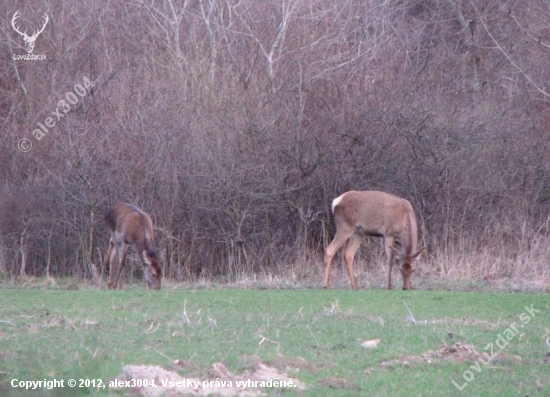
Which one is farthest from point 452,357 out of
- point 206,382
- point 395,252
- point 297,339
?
point 395,252

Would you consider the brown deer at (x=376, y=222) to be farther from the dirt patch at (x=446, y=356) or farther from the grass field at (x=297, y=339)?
the dirt patch at (x=446, y=356)

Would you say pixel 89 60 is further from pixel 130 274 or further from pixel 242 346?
pixel 242 346

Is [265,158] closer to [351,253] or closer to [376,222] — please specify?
[351,253]

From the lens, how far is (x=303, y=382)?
24.6 ft

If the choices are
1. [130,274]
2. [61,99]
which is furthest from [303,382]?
[61,99]

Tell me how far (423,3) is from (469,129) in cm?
1074

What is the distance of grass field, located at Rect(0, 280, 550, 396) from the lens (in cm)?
752

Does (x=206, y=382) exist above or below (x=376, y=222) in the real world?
below

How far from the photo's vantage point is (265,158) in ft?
67.1

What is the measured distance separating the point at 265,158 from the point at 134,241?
16.2 ft

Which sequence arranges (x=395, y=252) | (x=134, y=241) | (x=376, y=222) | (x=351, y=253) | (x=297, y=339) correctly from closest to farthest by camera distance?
(x=297, y=339) → (x=395, y=252) → (x=376, y=222) → (x=351, y=253) → (x=134, y=241)

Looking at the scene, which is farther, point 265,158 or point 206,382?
point 265,158

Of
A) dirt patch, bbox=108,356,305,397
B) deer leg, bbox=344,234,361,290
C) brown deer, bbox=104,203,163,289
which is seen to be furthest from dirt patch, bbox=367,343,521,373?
brown deer, bbox=104,203,163,289

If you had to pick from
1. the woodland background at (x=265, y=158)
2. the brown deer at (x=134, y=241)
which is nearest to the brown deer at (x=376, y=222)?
the woodland background at (x=265, y=158)
